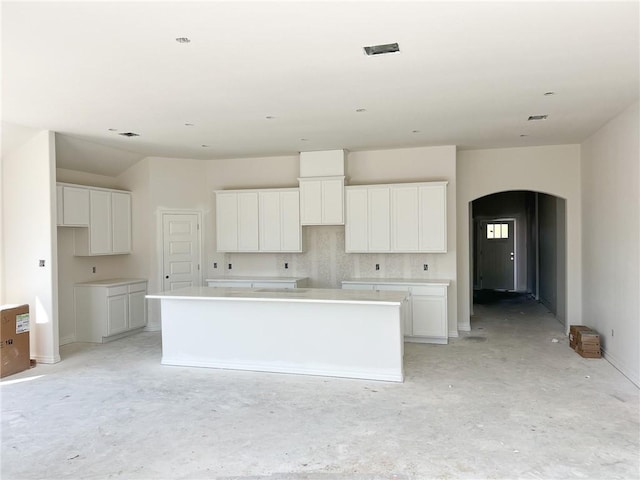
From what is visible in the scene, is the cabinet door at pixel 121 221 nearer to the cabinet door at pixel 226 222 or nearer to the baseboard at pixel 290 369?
the cabinet door at pixel 226 222

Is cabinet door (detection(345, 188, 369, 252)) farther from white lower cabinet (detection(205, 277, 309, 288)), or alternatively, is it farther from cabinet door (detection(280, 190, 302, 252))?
white lower cabinet (detection(205, 277, 309, 288))

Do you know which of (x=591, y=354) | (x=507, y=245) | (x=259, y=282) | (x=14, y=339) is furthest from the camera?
(x=507, y=245)

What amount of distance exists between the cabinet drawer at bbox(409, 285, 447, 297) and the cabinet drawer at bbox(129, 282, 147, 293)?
4.13m

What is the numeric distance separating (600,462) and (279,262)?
529 centimetres

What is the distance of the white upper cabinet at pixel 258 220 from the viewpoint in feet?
23.4

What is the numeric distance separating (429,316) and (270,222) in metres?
2.81

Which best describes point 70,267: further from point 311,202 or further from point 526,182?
point 526,182

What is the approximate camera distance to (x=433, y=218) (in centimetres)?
648

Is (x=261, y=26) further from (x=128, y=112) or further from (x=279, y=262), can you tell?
(x=279, y=262)

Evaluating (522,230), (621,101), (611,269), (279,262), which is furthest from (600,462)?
(522,230)

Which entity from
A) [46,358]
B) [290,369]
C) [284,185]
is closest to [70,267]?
Answer: [46,358]

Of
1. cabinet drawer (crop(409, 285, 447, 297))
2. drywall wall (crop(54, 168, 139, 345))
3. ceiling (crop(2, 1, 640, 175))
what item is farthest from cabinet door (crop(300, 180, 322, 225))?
drywall wall (crop(54, 168, 139, 345))

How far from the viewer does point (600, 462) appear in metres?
3.02

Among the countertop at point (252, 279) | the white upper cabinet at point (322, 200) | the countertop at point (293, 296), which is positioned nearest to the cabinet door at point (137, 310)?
the countertop at point (252, 279)
